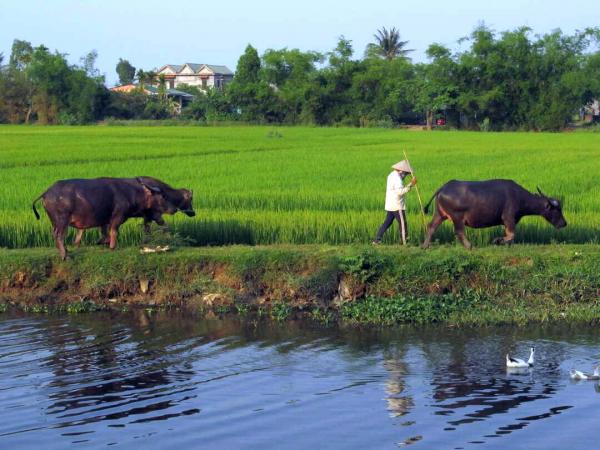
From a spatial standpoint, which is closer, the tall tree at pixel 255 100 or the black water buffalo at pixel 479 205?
the black water buffalo at pixel 479 205

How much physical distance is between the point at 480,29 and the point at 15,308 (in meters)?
41.3

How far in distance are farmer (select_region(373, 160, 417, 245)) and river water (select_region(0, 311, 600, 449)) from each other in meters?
Result: 2.05

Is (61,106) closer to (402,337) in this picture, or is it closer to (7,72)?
(7,72)

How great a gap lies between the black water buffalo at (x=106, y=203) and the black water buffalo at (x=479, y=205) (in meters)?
2.83

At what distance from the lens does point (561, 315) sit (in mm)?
8930

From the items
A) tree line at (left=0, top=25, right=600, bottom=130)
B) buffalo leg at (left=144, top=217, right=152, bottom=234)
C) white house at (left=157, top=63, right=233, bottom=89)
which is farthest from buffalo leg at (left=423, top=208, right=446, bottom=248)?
white house at (left=157, top=63, right=233, bottom=89)

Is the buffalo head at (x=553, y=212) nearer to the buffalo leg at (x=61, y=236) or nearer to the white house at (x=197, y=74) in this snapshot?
the buffalo leg at (x=61, y=236)

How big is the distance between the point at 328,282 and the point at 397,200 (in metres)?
1.45

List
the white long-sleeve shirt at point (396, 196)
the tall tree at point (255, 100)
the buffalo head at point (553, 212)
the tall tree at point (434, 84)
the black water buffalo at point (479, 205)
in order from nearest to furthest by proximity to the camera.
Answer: the black water buffalo at point (479, 205), the white long-sleeve shirt at point (396, 196), the buffalo head at point (553, 212), the tall tree at point (434, 84), the tall tree at point (255, 100)

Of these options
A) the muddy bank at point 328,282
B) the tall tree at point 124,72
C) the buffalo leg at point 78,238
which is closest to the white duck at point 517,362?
the muddy bank at point 328,282

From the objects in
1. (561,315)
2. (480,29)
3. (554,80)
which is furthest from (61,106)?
(561,315)

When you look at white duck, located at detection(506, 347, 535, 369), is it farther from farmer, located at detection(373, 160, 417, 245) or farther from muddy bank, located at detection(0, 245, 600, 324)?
farmer, located at detection(373, 160, 417, 245)

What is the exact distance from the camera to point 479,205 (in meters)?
10.1

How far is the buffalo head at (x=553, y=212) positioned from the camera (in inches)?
416
